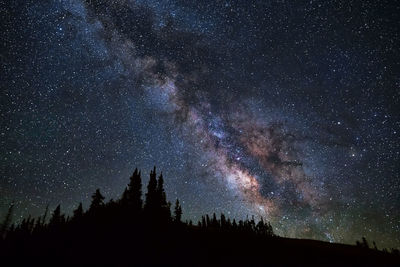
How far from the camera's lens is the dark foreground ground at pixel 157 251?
38.2 metres

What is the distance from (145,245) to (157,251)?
2.72m

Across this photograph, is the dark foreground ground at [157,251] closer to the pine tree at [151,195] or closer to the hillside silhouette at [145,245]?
the hillside silhouette at [145,245]

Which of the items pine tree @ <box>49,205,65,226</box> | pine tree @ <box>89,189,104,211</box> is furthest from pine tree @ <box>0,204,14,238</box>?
pine tree @ <box>89,189,104,211</box>

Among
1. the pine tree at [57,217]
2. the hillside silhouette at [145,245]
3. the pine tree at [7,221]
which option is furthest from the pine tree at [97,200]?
the pine tree at [7,221]

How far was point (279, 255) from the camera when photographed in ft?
156

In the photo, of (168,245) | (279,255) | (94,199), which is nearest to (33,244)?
(94,199)

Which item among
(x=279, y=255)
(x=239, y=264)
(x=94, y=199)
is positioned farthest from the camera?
(x=94, y=199)

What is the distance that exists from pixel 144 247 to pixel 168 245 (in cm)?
423

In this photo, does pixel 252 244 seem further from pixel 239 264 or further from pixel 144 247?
pixel 144 247

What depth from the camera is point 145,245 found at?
4228cm

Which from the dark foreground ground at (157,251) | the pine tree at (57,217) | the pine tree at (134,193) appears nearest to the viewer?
the dark foreground ground at (157,251)

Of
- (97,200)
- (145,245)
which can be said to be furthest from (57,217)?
(145,245)

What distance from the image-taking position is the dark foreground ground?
125 feet

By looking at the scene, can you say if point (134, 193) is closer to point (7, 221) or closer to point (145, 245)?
point (145, 245)
